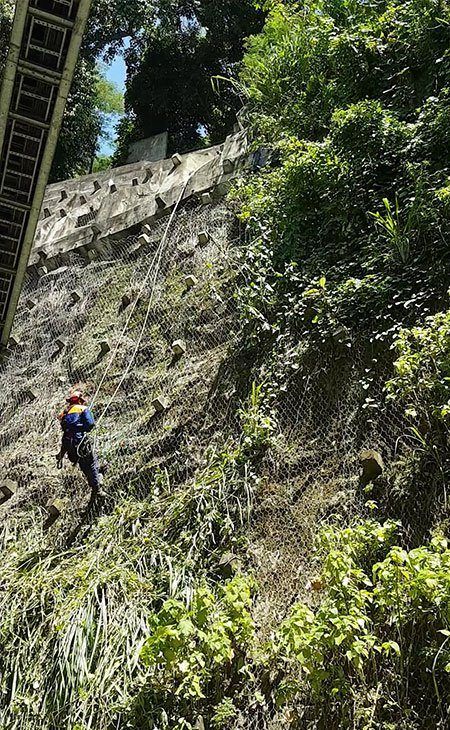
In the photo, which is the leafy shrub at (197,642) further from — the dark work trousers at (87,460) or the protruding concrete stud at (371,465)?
the dark work trousers at (87,460)

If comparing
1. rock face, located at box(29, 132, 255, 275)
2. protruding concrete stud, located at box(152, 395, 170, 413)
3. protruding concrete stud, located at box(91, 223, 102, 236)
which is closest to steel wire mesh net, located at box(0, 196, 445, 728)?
protruding concrete stud, located at box(152, 395, 170, 413)

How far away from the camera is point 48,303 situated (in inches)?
302

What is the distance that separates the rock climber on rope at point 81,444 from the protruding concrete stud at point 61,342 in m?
1.85

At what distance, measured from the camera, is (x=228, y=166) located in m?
6.63

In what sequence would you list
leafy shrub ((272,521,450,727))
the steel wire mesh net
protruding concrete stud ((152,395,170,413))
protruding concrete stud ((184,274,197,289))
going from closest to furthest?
leafy shrub ((272,521,450,727)) < the steel wire mesh net < protruding concrete stud ((152,395,170,413)) < protruding concrete stud ((184,274,197,289))

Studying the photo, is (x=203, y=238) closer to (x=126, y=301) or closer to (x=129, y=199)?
(x=126, y=301)

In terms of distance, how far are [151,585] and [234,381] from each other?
1.63m

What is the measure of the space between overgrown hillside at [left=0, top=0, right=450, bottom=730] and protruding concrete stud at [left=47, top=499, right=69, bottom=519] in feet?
0.32

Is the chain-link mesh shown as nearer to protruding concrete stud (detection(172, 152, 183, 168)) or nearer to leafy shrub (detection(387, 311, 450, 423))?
protruding concrete stud (detection(172, 152, 183, 168))

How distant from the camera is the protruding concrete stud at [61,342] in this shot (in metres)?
6.78

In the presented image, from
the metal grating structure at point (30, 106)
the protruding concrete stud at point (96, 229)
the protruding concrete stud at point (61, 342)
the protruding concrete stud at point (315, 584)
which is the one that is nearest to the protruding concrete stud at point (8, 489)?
the protruding concrete stud at point (61, 342)

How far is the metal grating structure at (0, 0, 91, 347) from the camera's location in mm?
4375

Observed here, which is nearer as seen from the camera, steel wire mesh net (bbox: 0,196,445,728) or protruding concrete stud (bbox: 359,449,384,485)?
protruding concrete stud (bbox: 359,449,384,485)

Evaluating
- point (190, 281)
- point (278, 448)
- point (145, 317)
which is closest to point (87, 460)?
point (278, 448)
